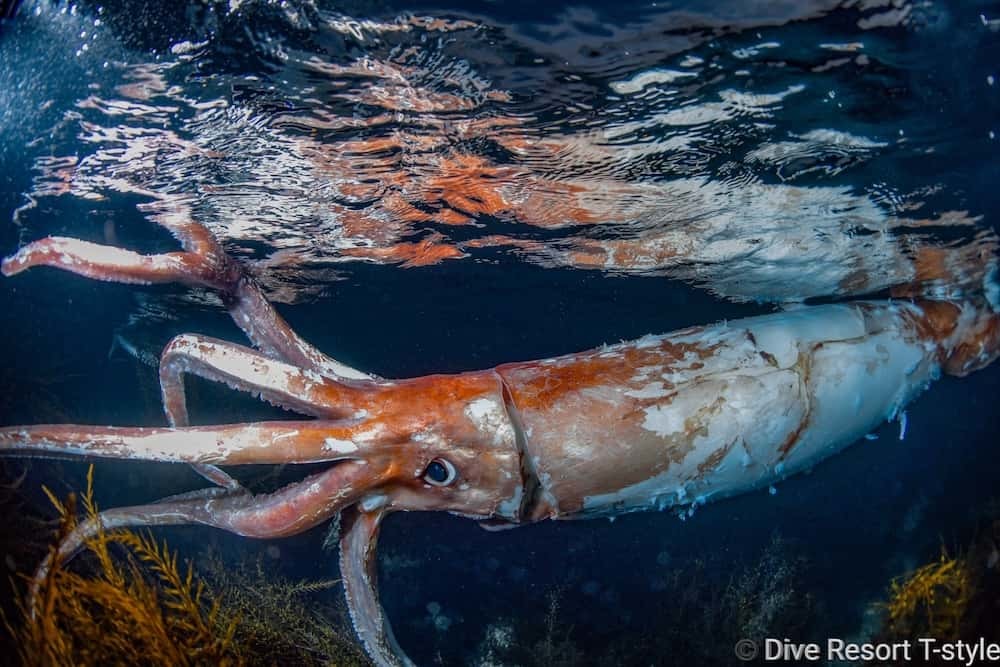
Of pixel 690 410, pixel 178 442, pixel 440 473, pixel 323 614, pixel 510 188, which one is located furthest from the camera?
pixel 323 614

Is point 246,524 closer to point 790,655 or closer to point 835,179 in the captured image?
point 835,179

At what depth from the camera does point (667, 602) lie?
12031 mm

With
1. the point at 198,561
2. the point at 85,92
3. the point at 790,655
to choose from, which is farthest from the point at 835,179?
the point at 198,561

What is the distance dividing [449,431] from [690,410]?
1.47m

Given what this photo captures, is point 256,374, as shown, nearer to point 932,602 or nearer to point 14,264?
point 14,264

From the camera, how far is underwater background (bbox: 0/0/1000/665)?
3941 mm

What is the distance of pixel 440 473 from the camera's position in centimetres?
316

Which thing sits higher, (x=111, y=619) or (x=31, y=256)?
(x=31, y=256)

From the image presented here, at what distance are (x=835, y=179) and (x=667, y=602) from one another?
9715 mm

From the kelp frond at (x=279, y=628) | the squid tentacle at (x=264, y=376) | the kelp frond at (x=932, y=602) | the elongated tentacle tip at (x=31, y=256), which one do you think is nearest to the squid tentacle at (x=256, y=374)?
the squid tentacle at (x=264, y=376)

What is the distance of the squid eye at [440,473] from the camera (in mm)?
3123

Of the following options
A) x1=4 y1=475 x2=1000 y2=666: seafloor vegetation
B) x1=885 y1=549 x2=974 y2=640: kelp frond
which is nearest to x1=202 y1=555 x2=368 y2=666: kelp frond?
x1=4 y1=475 x2=1000 y2=666: seafloor vegetation

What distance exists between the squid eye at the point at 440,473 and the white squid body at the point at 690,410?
0.46 metres

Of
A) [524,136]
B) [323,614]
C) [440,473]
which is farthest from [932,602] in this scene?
[323,614]
